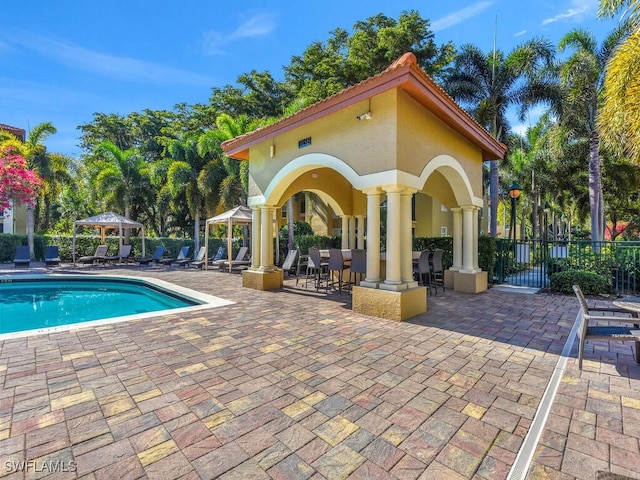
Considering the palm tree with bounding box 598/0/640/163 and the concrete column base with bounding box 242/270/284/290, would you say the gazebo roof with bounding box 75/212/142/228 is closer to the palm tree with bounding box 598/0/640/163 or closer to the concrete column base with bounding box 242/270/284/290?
the concrete column base with bounding box 242/270/284/290

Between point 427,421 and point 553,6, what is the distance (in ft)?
60.6

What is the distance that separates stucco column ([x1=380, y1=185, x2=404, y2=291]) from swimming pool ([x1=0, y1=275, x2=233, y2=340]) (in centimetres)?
438

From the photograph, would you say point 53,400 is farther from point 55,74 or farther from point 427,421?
point 55,74

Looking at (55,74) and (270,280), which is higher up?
(55,74)

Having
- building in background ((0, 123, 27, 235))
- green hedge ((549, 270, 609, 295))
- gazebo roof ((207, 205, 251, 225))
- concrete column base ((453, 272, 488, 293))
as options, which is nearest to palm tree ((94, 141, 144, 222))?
gazebo roof ((207, 205, 251, 225))

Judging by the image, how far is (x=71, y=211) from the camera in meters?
40.4

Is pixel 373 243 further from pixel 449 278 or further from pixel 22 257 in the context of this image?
pixel 22 257

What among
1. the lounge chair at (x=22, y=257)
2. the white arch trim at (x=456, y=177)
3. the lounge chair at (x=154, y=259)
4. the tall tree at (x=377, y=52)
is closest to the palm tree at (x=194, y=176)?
the lounge chair at (x=154, y=259)

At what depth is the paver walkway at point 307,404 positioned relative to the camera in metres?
2.54

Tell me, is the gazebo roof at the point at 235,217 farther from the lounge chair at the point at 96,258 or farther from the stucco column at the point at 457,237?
the stucco column at the point at 457,237

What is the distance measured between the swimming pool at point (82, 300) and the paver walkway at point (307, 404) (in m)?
2.61

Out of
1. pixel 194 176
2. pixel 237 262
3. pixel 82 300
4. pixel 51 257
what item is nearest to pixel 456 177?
pixel 237 262

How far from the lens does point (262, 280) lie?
34.9 feet

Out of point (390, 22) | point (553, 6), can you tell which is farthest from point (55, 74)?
point (553, 6)
